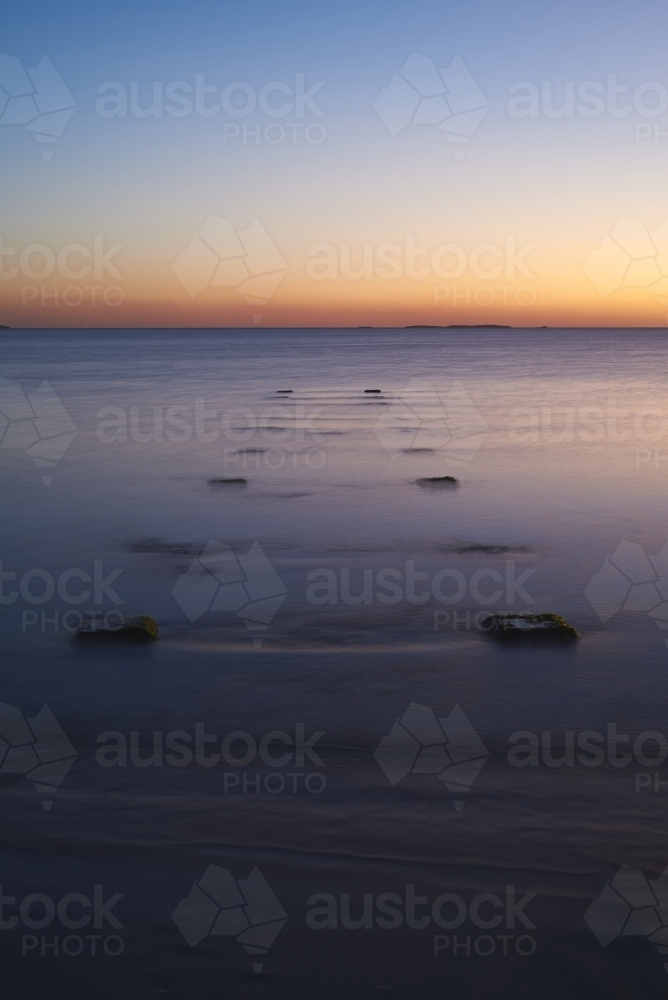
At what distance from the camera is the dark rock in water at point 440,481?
16.0m

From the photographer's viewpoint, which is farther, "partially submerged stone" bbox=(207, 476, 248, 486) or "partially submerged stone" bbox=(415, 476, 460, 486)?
"partially submerged stone" bbox=(207, 476, 248, 486)

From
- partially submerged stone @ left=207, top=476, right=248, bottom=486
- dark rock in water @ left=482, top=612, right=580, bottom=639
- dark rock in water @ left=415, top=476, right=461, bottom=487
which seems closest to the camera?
dark rock in water @ left=482, top=612, right=580, bottom=639

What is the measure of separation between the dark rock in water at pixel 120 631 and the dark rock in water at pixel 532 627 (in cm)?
300

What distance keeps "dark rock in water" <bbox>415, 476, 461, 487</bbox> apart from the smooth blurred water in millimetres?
548

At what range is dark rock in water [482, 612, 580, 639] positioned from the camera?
7.72 meters

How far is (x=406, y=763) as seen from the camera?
220 inches

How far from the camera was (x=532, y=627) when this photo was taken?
774cm

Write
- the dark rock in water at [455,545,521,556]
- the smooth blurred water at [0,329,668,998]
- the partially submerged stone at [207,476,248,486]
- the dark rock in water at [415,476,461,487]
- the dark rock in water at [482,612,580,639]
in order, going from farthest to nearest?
the partially submerged stone at [207,476,248,486] < the dark rock in water at [415,476,461,487] < the dark rock in water at [455,545,521,556] < the dark rock in water at [482,612,580,639] < the smooth blurred water at [0,329,668,998]

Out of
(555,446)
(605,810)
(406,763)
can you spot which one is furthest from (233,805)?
(555,446)

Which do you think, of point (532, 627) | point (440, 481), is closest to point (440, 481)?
point (440, 481)

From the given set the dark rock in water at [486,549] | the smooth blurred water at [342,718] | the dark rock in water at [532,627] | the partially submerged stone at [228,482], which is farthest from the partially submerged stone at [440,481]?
the dark rock in water at [532,627]

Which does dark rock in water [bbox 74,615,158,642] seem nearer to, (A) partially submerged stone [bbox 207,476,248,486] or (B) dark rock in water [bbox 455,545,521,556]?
(B) dark rock in water [bbox 455,545,521,556]

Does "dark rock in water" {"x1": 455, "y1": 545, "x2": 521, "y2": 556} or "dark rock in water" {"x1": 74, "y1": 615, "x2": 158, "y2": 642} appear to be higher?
"dark rock in water" {"x1": 455, "y1": 545, "x2": 521, "y2": 556}

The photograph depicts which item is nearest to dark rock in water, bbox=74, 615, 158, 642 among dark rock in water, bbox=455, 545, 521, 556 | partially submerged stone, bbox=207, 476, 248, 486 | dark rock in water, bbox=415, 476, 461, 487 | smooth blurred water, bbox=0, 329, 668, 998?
smooth blurred water, bbox=0, 329, 668, 998
